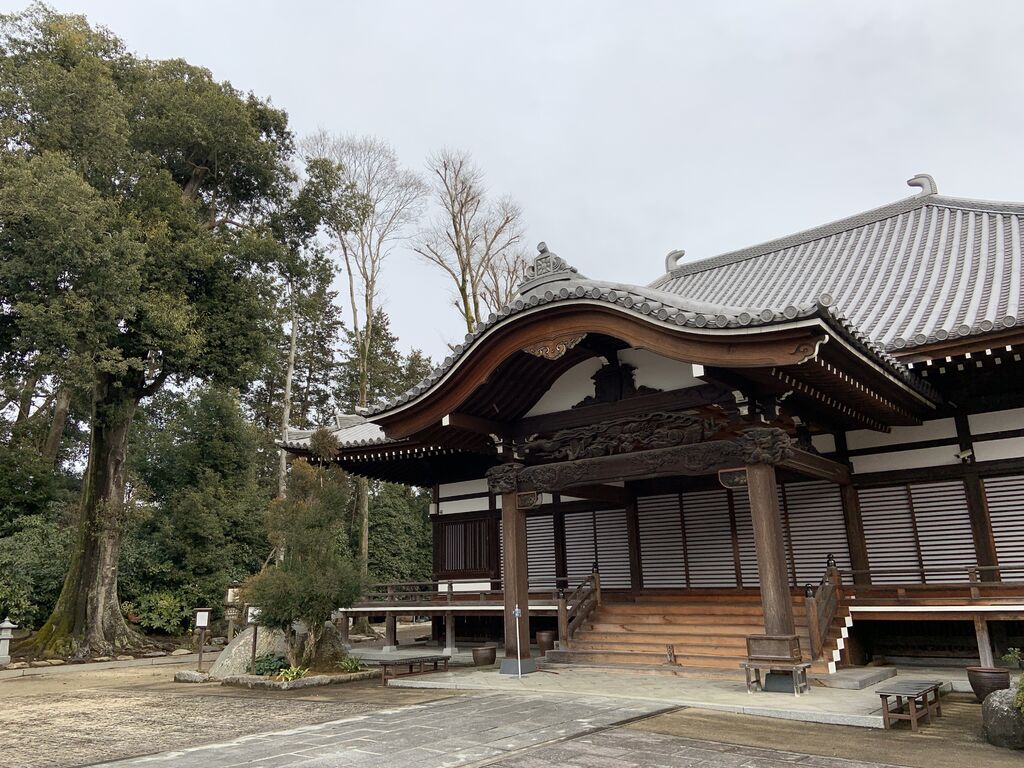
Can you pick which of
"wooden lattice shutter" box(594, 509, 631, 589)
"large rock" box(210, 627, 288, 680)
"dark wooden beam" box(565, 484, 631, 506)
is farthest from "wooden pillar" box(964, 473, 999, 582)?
"large rock" box(210, 627, 288, 680)

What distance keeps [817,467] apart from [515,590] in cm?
438

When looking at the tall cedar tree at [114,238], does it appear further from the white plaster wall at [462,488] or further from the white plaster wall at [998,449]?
the white plaster wall at [998,449]

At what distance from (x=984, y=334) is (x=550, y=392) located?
536 cm

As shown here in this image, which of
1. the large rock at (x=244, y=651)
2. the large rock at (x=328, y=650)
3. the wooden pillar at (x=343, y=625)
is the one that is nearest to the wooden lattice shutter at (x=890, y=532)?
the large rock at (x=328, y=650)

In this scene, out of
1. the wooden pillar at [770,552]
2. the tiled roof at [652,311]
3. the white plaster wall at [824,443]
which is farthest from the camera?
the white plaster wall at [824,443]

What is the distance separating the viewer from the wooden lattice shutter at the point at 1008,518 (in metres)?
8.88

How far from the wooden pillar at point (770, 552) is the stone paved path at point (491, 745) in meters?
1.66

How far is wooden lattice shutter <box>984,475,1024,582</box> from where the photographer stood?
350 inches

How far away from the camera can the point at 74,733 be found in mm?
7383

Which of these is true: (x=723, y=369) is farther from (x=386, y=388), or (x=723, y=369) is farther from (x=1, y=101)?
(x=386, y=388)

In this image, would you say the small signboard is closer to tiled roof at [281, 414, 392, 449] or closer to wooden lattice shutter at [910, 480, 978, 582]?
wooden lattice shutter at [910, 480, 978, 582]

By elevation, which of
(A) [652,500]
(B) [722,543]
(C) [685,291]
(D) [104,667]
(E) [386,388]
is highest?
(E) [386,388]

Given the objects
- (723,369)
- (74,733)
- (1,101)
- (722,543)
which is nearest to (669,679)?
(722,543)

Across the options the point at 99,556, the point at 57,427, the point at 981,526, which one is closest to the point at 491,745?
the point at 981,526
